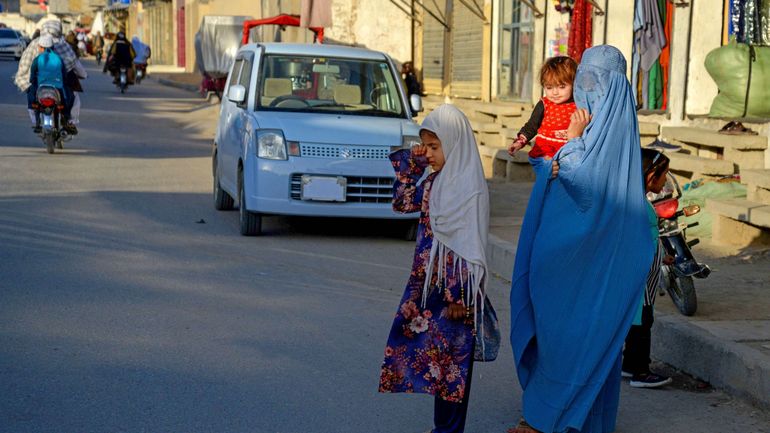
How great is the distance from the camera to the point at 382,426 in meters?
5.13

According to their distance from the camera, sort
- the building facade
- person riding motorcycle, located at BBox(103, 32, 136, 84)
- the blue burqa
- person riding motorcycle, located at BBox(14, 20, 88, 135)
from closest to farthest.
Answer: the blue burqa
the building facade
person riding motorcycle, located at BBox(14, 20, 88, 135)
person riding motorcycle, located at BBox(103, 32, 136, 84)

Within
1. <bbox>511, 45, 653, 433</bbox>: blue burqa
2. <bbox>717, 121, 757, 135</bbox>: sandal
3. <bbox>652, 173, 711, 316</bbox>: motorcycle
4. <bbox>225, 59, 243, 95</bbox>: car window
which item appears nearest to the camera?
<bbox>511, 45, 653, 433</bbox>: blue burqa

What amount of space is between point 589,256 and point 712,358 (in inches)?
62.2

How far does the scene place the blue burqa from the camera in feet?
15.3

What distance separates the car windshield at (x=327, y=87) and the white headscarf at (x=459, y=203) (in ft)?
21.3

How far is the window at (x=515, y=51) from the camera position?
61.3ft

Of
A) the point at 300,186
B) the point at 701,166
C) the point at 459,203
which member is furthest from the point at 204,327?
the point at 701,166

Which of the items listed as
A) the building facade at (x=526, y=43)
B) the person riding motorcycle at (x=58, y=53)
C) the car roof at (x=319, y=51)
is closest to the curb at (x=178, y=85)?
the building facade at (x=526, y=43)

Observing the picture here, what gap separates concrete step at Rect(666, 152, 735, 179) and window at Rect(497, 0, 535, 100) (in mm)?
6461

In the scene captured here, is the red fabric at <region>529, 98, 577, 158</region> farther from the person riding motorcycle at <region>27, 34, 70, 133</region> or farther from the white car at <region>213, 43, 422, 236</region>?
the person riding motorcycle at <region>27, 34, 70, 133</region>

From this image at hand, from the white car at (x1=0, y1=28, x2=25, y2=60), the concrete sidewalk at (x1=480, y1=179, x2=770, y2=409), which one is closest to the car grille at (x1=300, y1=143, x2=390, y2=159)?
the concrete sidewalk at (x1=480, y1=179, x2=770, y2=409)

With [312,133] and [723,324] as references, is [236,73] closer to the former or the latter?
[312,133]

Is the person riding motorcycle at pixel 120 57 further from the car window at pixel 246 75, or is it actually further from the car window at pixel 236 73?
the car window at pixel 246 75

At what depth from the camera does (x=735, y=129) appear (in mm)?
11820
